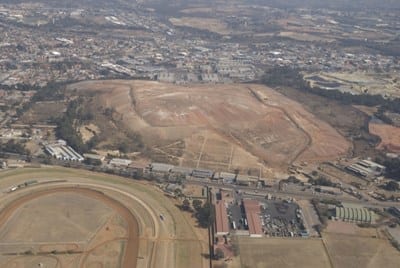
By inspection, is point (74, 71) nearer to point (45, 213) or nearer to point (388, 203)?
point (45, 213)

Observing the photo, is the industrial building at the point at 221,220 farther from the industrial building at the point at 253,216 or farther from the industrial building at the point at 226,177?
the industrial building at the point at 226,177

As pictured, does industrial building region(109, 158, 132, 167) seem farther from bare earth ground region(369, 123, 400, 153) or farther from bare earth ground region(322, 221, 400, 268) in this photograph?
bare earth ground region(369, 123, 400, 153)

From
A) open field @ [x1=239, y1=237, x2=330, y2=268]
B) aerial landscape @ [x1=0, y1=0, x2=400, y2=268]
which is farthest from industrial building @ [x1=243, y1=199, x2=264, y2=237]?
open field @ [x1=239, y1=237, x2=330, y2=268]

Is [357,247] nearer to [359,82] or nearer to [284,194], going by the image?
[284,194]

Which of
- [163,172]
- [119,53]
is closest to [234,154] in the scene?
[163,172]

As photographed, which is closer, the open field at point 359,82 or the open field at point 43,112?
the open field at point 43,112

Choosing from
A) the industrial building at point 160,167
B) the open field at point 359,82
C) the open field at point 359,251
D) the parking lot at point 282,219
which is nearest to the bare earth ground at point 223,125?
the industrial building at point 160,167
